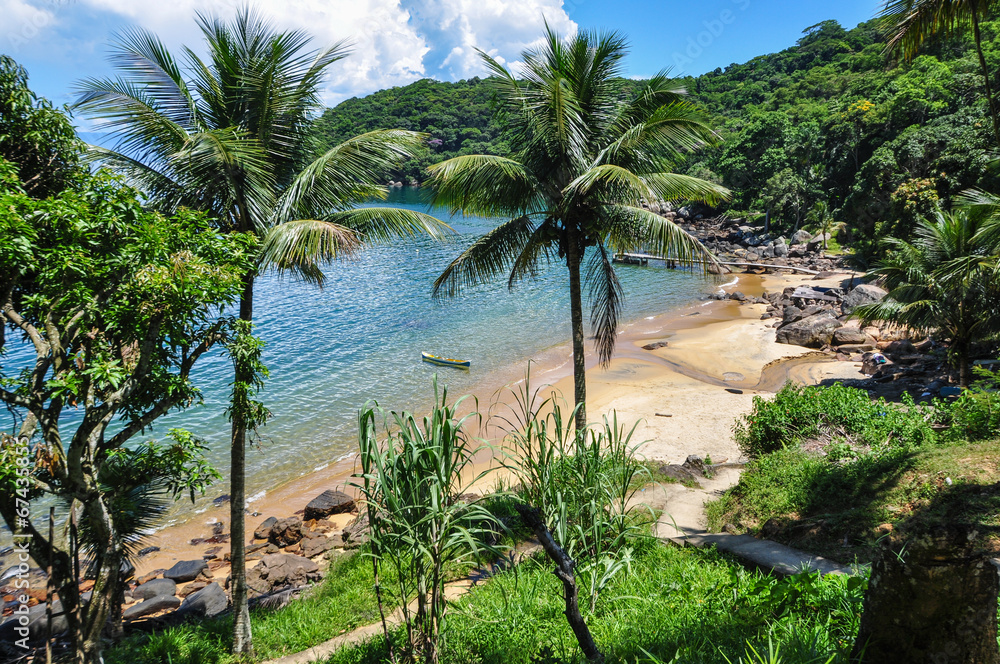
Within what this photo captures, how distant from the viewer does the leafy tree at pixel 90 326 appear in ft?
12.6

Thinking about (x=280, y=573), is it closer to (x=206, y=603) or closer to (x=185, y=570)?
(x=206, y=603)

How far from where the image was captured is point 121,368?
4.10 metres

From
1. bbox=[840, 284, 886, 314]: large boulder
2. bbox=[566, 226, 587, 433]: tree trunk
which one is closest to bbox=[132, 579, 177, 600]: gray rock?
bbox=[566, 226, 587, 433]: tree trunk

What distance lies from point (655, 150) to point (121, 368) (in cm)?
755

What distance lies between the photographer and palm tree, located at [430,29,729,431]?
26.3ft

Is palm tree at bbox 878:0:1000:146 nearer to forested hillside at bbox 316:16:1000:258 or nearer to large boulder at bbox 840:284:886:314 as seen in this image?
forested hillside at bbox 316:16:1000:258

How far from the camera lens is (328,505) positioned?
12312 mm

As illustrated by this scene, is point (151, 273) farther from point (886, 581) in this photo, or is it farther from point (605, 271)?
point (605, 271)

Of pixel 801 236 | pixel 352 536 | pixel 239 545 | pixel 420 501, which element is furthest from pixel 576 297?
pixel 801 236

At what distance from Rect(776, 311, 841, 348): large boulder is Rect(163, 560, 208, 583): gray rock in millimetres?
22021

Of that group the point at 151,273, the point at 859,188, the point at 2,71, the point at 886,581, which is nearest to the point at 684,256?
the point at 886,581

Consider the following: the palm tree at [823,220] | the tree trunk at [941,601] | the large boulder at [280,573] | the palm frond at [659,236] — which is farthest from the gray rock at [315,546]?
the palm tree at [823,220]

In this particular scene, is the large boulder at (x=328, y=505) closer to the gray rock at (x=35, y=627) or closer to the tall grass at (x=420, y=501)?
the gray rock at (x=35, y=627)

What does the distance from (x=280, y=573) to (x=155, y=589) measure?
2.13 m
